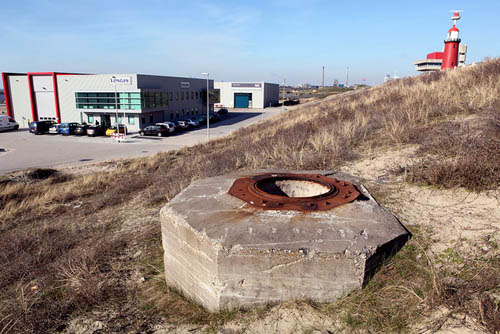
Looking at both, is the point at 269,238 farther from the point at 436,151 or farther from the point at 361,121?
the point at 361,121

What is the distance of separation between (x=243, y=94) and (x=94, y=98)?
1263 inches

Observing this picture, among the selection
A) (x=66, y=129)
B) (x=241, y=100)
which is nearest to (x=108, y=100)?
(x=66, y=129)

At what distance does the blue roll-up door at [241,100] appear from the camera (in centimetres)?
A: 6314

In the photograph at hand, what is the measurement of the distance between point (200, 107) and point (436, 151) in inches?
1818

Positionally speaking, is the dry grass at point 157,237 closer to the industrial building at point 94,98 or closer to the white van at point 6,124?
the industrial building at point 94,98

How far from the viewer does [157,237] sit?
192 inches

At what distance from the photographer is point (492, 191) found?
3.90 metres

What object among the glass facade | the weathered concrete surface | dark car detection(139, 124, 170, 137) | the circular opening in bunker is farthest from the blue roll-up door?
the weathered concrete surface

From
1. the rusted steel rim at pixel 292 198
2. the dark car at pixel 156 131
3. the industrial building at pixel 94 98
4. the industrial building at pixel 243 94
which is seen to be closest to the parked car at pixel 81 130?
the industrial building at pixel 94 98

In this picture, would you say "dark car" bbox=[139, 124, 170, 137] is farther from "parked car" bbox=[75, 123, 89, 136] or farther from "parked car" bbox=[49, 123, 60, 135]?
"parked car" bbox=[49, 123, 60, 135]

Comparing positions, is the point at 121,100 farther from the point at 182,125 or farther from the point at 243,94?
the point at 243,94

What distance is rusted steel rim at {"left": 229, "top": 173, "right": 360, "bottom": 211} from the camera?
349 centimetres

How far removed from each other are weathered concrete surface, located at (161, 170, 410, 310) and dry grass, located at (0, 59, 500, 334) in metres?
0.19

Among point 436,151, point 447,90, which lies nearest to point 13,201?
point 436,151
